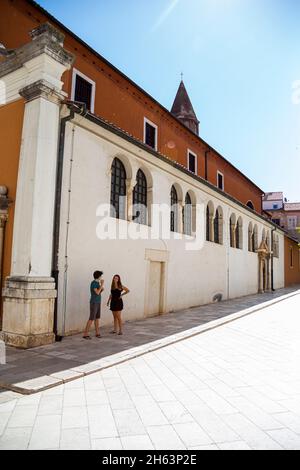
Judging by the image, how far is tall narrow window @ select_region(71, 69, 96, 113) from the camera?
38.1ft

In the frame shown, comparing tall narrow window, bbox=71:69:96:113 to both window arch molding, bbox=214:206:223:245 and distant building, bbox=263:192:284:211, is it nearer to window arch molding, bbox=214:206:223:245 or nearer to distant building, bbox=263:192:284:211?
window arch molding, bbox=214:206:223:245

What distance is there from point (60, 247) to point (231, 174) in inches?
710

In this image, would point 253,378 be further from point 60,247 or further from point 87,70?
point 87,70

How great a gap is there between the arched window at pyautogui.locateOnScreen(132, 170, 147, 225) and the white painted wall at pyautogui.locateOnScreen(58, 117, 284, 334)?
1.18 ft

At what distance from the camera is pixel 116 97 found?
44.4ft

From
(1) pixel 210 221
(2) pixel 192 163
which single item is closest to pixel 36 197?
(1) pixel 210 221

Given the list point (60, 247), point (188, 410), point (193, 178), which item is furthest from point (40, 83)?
point (193, 178)

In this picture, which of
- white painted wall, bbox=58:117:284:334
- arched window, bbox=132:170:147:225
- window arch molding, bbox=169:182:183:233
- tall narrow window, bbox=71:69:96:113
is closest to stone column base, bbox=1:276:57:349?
white painted wall, bbox=58:117:284:334

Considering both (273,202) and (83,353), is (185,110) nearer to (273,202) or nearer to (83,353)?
(273,202)

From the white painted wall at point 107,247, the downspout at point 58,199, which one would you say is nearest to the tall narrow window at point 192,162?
the white painted wall at point 107,247

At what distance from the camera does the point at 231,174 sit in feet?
78.6

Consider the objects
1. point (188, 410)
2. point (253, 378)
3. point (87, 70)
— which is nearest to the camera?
point (188, 410)

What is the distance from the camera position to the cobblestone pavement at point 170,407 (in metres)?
3.30

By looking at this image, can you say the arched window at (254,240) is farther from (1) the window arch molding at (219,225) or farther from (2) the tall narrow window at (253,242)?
(1) the window arch molding at (219,225)
